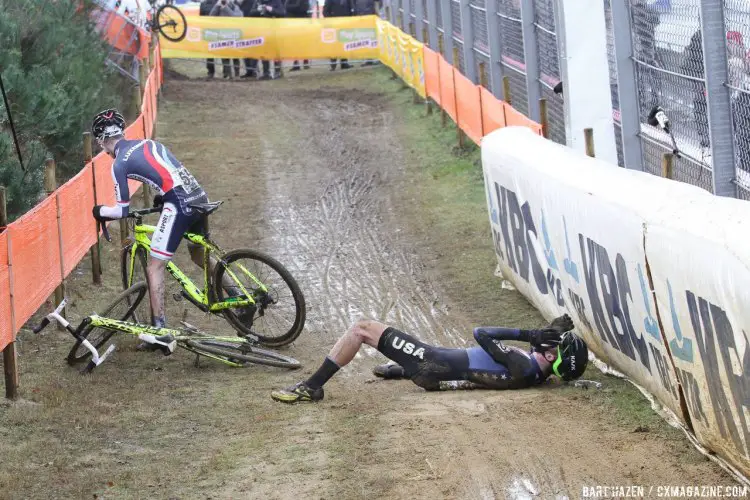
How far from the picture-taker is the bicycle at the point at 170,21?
2846 centimetres

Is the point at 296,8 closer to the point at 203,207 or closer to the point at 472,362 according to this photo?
the point at 203,207

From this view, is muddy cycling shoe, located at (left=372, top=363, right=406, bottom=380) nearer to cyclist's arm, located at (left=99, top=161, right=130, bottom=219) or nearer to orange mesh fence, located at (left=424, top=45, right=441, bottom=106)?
cyclist's arm, located at (left=99, top=161, right=130, bottom=219)

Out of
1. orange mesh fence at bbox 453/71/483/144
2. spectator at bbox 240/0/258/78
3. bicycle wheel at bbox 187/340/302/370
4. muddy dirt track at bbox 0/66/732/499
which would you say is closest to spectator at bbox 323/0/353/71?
spectator at bbox 240/0/258/78

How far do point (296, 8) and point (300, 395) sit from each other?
23709 millimetres

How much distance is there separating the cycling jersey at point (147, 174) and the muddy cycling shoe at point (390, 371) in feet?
7.10

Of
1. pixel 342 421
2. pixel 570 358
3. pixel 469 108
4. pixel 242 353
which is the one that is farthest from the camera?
pixel 469 108

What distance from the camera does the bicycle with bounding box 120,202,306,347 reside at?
9711 millimetres

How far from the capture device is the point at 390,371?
8.80 metres

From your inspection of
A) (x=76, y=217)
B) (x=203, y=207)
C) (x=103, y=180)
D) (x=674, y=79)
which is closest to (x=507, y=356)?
(x=203, y=207)

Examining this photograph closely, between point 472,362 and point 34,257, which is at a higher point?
point 34,257

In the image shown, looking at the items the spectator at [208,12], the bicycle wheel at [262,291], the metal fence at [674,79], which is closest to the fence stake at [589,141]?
the metal fence at [674,79]

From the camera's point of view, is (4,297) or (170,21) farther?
(170,21)

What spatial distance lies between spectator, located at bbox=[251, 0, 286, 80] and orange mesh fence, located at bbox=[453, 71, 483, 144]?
10341 millimetres

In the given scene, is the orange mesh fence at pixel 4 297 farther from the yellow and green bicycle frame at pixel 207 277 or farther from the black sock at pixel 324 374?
the black sock at pixel 324 374
